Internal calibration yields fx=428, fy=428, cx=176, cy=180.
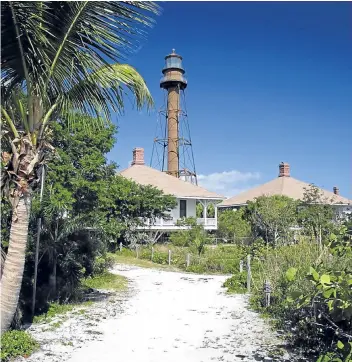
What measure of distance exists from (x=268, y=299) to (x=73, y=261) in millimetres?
4358

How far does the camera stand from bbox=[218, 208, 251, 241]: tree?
2602 centimetres

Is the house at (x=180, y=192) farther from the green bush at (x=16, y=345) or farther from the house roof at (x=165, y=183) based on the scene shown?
the green bush at (x=16, y=345)

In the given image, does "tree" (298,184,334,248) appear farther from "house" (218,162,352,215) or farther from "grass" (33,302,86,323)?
"grass" (33,302,86,323)

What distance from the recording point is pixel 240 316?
9.02 m

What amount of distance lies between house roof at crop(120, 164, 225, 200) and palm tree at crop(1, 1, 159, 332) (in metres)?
23.0

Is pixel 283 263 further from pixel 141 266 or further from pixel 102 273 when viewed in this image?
pixel 141 266

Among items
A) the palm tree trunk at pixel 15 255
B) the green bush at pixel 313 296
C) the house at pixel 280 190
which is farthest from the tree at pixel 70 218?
the house at pixel 280 190

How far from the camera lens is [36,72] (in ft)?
19.9

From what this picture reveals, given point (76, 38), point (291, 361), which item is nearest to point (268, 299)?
point (291, 361)

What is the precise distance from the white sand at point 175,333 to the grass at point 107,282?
949 mm

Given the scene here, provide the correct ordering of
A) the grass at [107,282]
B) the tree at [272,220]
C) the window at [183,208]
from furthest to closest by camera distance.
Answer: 1. the window at [183,208]
2. the tree at [272,220]
3. the grass at [107,282]

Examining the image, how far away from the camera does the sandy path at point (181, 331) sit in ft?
20.6

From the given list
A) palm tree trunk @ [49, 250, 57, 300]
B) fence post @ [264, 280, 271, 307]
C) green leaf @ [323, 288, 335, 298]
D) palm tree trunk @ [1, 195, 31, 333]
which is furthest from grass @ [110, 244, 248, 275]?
green leaf @ [323, 288, 335, 298]

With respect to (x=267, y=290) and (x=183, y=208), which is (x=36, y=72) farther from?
(x=183, y=208)
